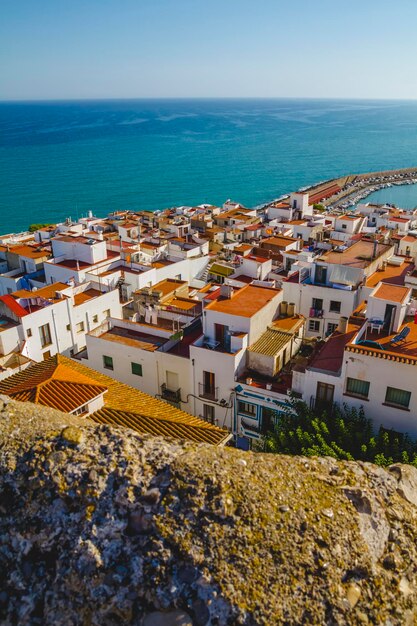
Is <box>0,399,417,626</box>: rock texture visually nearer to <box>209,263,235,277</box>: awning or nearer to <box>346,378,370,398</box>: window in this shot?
<box>346,378,370,398</box>: window

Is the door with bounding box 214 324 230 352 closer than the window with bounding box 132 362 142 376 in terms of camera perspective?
Yes

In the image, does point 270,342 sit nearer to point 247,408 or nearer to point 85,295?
point 247,408

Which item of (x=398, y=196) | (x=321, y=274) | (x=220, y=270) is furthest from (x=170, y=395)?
(x=398, y=196)

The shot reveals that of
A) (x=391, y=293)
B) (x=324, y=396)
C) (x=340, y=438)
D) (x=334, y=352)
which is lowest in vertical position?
(x=340, y=438)

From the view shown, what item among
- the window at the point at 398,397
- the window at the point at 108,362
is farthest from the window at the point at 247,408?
the window at the point at 108,362

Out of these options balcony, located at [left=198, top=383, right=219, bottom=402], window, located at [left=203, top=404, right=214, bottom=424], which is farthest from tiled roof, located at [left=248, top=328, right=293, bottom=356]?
window, located at [left=203, top=404, right=214, bottom=424]

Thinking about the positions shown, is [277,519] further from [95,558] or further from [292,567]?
[95,558]
